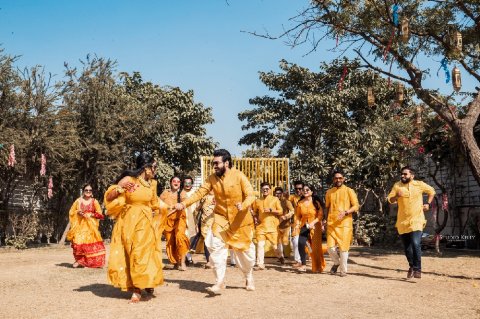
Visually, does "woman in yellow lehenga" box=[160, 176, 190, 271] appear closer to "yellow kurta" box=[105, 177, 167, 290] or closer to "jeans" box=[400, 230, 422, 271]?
"yellow kurta" box=[105, 177, 167, 290]

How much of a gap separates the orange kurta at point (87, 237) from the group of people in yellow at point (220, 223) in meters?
0.02

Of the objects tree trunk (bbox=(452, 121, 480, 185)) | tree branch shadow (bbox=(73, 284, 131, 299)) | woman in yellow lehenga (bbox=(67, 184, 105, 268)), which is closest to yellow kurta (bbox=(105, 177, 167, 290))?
tree branch shadow (bbox=(73, 284, 131, 299))

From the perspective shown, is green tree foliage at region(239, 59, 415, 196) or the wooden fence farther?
green tree foliage at region(239, 59, 415, 196)

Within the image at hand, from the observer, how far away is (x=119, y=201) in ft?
21.4

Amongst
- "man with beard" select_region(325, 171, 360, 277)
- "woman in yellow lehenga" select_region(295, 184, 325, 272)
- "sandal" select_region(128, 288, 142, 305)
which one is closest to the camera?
"sandal" select_region(128, 288, 142, 305)

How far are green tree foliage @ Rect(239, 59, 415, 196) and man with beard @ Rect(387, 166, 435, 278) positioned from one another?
32.7 ft

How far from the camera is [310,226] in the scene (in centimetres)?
976

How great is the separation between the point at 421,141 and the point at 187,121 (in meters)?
12.5

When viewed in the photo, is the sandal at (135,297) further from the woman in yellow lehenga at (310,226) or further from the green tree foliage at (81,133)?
the green tree foliage at (81,133)

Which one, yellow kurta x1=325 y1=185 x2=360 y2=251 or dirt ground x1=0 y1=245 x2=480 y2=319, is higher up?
yellow kurta x1=325 y1=185 x2=360 y2=251

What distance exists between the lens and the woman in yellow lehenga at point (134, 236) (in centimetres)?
634

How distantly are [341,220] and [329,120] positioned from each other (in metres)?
12.9

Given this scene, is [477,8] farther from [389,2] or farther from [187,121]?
[187,121]

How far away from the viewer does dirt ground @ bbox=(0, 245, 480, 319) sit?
566 cm
